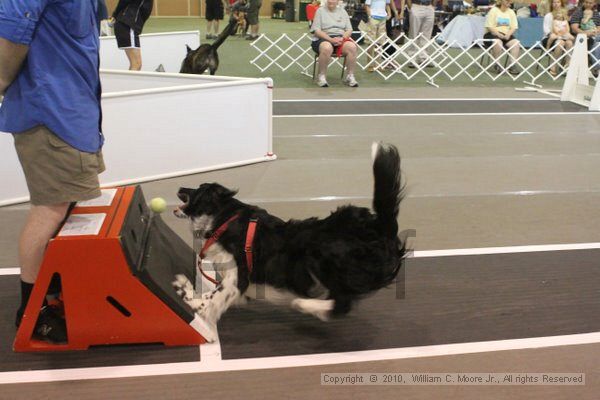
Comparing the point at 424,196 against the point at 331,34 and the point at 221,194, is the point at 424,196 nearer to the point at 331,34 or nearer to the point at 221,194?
the point at 221,194

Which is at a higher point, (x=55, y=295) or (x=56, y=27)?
(x=56, y=27)

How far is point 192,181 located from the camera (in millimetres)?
4262

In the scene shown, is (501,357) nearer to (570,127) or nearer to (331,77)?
(570,127)

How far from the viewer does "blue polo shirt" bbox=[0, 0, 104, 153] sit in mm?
1854

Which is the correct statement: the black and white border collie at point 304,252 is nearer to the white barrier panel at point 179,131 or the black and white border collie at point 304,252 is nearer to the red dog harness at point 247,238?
the red dog harness at point 247,238

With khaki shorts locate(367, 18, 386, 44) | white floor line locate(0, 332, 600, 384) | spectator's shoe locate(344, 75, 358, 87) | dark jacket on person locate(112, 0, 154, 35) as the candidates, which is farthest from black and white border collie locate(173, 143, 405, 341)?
khaki shorts locate(367, 18, 386, 44)

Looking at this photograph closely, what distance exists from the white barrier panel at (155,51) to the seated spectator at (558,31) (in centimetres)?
643

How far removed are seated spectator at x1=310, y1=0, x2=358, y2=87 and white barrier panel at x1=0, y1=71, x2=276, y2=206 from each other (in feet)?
12.2

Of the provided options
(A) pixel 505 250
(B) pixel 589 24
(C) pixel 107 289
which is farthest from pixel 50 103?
(B) pixel 589 24

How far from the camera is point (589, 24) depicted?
10047 millimetres

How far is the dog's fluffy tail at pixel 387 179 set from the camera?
80.6 inches

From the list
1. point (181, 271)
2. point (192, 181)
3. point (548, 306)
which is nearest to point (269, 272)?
point (181, 271)

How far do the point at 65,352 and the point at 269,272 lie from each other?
2.90 feet

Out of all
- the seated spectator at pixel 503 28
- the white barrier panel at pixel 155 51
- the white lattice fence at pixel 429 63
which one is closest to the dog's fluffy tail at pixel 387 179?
the white barrier panel at pixel 155 51
